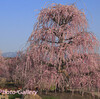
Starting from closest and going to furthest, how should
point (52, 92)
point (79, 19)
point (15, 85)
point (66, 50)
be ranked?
point (66, 50) → point (79, 19) → point (52, 92) → point (15, 85)

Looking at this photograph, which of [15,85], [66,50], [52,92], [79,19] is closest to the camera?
[66,50]

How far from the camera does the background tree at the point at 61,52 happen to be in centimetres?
894

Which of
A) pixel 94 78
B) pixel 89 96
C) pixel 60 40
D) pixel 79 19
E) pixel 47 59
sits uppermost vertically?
pixel 79 19

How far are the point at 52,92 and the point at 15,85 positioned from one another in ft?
24.5

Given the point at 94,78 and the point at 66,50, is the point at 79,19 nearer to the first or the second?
the point at 66,50

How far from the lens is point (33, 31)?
31.6 ft

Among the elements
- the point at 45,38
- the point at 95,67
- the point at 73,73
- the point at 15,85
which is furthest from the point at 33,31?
the point at 15,85

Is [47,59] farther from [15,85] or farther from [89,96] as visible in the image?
[15,85]

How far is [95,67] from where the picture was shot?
382 inches

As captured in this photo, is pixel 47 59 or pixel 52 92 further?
pixel 52 92

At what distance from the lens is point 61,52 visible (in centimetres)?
882

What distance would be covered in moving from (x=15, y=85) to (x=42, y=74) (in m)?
8.77

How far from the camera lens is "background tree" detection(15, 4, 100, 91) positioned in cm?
894

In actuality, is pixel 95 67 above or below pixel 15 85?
above
